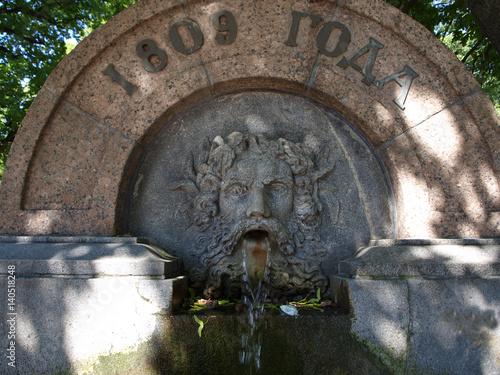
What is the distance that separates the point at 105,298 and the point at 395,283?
2164mm

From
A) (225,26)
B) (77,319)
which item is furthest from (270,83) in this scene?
(77,319)

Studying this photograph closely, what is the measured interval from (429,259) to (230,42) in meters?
2.59

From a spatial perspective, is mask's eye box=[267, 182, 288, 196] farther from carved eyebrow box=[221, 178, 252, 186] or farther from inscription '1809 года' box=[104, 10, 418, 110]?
inscription '1809 года' box=[104, 10, 418, 110]

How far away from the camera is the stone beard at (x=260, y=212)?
3.32 meters

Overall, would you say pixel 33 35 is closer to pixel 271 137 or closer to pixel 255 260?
pixel 271 137

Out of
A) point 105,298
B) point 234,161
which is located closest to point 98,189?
point 105,298

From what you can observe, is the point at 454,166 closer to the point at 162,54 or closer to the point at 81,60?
the point at 162,54

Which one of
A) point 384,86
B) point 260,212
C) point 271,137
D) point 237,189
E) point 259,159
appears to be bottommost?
point 260,212

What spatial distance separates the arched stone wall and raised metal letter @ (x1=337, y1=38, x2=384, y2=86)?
10 mm

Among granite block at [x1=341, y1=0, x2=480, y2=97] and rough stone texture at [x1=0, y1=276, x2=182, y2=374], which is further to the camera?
granite block at [x1=341, y1=0, x2=480, y2=97]

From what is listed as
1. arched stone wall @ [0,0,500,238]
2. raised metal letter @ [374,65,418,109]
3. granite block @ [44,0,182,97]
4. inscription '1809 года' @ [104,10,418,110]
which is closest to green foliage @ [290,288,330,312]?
arched stone wall @ [0,0,500,238]

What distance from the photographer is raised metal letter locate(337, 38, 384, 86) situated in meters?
3.36

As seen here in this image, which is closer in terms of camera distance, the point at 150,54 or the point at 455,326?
the point at 455,326

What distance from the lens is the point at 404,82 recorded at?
3316 mm
